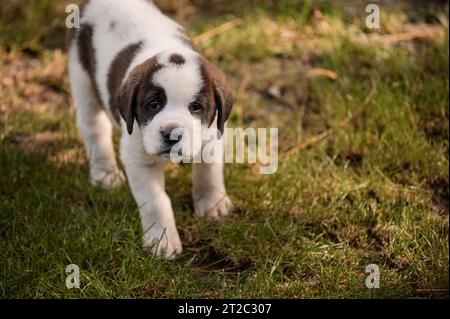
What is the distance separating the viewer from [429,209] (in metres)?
4.99

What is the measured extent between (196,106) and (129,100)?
42 centimetres

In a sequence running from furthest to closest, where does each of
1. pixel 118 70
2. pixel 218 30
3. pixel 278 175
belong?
pixel 218 30, pixel 278 175, pixel 118 70

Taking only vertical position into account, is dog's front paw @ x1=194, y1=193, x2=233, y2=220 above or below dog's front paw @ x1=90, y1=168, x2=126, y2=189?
below

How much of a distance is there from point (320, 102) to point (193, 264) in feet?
7.35

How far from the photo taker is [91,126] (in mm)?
5449

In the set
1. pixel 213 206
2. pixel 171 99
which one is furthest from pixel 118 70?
pixel 213 206

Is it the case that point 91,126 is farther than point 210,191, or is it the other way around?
point 91,126

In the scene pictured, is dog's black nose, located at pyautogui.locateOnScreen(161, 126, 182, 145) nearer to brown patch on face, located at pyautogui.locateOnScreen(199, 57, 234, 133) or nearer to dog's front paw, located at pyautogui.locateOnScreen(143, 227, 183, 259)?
brown patch on face, located at pyautogui.locateOnScreen(199, 57, 234, 133)

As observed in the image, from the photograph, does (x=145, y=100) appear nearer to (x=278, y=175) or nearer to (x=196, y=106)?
(x=196, y=106)

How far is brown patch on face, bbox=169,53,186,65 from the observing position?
4.25 m

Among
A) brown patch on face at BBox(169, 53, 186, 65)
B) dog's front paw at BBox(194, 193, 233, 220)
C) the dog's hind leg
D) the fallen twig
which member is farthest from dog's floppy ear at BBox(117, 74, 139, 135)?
the fallen twig

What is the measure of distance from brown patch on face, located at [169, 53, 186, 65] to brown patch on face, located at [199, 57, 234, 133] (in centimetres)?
12

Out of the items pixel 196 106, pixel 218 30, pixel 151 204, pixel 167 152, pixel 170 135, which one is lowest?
pixel 151 204
